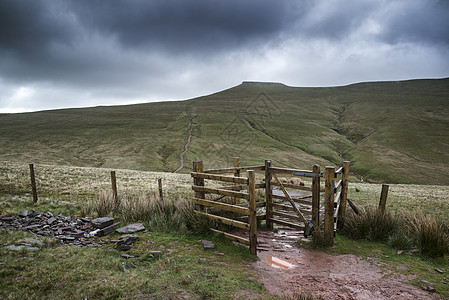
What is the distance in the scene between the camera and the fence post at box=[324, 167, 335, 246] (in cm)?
765

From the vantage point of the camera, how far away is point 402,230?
8.09 meters

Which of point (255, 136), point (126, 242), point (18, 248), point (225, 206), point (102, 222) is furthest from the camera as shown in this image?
point (255, 136)

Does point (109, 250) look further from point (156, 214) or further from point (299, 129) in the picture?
point (299, 129)

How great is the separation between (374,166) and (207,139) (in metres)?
49.3

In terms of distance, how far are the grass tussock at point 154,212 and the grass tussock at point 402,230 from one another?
515 centimetres

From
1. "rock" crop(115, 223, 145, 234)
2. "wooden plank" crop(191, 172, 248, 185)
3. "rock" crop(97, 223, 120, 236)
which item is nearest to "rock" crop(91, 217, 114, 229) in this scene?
"rock" crop(97, 223, 120, 236)

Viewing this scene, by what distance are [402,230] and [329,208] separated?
2.60 meters

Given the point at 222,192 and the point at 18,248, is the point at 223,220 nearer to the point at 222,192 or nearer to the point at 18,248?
the point at 222,192

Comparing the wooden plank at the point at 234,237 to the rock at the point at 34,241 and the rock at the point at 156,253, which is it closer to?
the rock at the point at 156,253

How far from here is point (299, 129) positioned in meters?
105

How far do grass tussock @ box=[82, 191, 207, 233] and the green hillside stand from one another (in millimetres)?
46148

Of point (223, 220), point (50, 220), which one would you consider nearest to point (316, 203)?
point (223, 220)

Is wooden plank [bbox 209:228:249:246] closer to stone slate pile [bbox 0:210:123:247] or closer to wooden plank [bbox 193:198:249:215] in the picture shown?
wooden plank [bbox 193:198:249:215]

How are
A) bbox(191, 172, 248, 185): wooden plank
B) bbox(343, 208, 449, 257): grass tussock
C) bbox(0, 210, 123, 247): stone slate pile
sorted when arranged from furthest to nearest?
bbox(191, 172, 248, 185): wooden plank, bbox(0, 210, 123, 247): stone slate pile, bbox(343, 208, 449, 257): grass tussock
